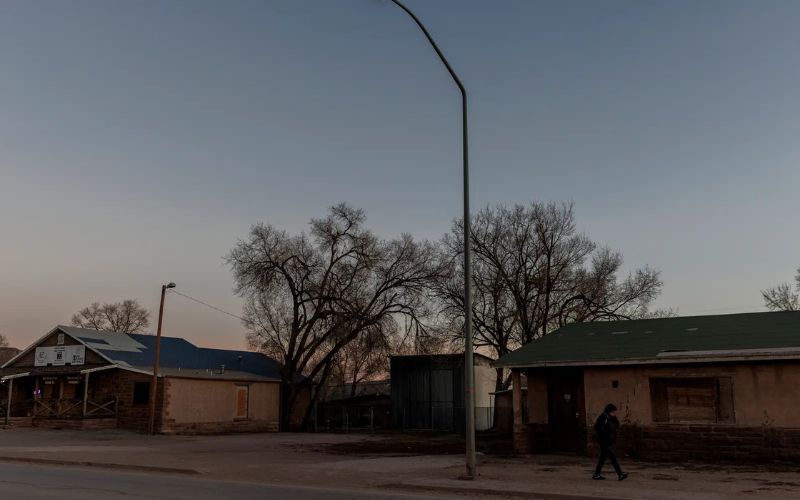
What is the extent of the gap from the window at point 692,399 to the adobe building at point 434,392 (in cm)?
2095

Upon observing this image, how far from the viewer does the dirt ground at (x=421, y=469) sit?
1314 cm

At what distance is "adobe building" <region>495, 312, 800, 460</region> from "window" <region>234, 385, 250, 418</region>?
21.5m

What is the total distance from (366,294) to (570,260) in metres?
12.4

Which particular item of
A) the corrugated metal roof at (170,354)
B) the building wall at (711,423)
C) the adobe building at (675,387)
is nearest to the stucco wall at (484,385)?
the corrugated metal roof at (170,354)

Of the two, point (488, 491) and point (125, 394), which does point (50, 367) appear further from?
point (488, 491)

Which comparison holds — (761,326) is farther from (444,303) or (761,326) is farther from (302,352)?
(302,352)

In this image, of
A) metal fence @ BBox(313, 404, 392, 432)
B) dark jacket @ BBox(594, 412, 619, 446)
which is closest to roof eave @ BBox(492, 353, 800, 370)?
dark jacket @ BBox(594, 412, 619, 446)

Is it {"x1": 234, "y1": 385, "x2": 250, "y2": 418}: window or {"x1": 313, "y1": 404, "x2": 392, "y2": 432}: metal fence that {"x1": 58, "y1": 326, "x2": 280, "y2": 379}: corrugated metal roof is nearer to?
{"x1": 234, "y1": 385, "x2": 250, "y2": 418}: window

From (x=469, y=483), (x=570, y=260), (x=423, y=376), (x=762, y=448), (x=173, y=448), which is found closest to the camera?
(x=469, y=483)

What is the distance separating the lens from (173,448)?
24922 millimetres

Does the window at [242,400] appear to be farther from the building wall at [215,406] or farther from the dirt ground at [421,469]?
the dirt ground at [421,469]

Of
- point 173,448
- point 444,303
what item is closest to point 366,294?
point 444,303

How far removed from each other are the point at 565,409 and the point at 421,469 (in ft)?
23.7

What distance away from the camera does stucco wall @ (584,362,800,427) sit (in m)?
17.8
